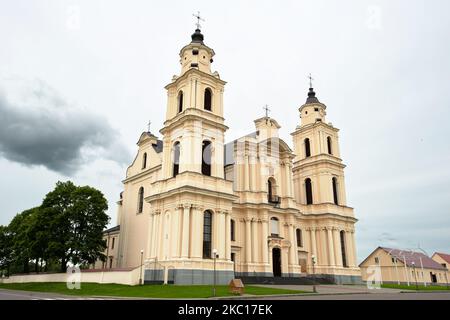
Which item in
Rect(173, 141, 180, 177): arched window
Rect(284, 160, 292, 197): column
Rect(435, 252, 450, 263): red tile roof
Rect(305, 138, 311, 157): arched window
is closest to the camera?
Rect(173, 141, 180, 177): arched window

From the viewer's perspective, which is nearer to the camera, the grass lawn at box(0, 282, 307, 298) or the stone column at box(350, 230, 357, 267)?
the grass lawn at box(0, 282, 307, 298)

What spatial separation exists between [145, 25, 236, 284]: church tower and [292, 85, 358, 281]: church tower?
51.7 feet

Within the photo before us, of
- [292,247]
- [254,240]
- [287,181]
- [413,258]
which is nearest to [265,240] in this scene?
[254,240]

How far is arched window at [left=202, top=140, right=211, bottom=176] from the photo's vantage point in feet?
114

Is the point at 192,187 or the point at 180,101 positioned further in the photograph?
the point at 180,101

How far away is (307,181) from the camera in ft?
159

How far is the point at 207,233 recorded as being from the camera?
32531 millimetres

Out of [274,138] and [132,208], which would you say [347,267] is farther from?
[132,208]

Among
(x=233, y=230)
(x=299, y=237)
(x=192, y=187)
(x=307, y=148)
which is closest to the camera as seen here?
(x=192, y=187)

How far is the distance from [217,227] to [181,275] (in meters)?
5.28

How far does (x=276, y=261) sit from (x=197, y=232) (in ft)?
38.8

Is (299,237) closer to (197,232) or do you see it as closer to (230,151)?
(230,151)

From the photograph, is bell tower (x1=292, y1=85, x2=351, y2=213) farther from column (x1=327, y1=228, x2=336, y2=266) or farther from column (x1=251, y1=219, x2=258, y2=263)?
column (x1=251, y1=219, x2=258, y2=263)

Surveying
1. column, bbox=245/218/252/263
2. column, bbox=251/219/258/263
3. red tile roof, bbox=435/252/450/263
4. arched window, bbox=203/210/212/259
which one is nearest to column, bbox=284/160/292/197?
column, bbox=251/219/258/263
